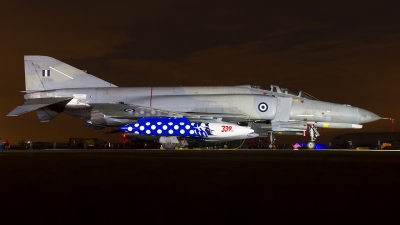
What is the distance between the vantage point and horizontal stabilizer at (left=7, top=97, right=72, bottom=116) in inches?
821

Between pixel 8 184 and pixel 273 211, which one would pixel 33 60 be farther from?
pixel 273 211

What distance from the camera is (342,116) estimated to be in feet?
70.0

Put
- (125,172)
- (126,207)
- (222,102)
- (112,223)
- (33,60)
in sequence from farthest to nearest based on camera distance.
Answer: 1. (33,60)
2. (222,102)
3. (125,172)
4. (126,207)
5. (112,223)

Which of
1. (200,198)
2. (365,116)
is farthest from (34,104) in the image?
(200,198)

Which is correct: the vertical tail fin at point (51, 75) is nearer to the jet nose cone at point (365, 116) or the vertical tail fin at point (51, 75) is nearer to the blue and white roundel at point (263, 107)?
the blue and white roundel at point (263, 107)

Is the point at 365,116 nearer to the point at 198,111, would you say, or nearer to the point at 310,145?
the point at 310,145

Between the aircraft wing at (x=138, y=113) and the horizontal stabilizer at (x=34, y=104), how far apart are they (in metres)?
1.78

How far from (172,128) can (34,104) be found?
690 centimetres

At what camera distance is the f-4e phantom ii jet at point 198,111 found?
20.5 meters

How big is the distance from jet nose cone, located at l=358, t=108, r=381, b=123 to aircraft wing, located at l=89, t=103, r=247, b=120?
5.44 m

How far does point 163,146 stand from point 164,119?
135cm

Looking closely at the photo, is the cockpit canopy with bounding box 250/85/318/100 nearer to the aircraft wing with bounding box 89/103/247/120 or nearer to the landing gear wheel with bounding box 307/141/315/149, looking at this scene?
the aircraft wing with bounding box 89/103/247/120

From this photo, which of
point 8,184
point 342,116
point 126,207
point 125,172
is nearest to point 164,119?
point 342,116

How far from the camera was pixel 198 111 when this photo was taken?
2175 cm
